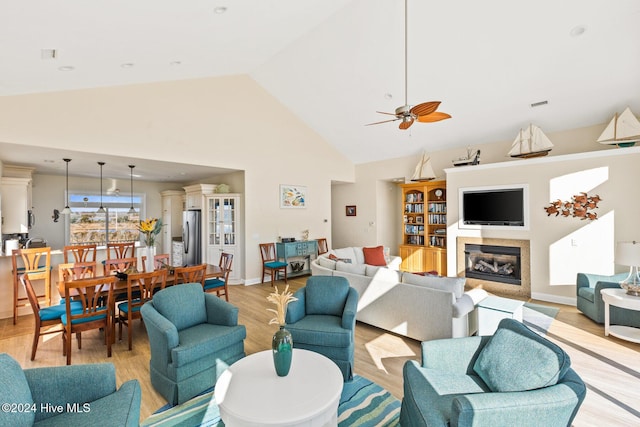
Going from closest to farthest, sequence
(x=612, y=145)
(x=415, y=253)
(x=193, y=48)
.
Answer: (x=193, y=48)
(x=612, y=145)
(x=415, y=253)

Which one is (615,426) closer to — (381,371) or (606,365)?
(606,365)

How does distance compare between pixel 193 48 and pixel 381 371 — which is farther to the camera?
pixel 193 48

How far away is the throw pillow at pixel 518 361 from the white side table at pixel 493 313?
4.28 feet

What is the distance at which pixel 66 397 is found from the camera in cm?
174

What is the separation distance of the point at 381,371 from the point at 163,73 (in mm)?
5185

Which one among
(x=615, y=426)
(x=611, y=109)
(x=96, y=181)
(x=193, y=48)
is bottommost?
(x=615, y=426)

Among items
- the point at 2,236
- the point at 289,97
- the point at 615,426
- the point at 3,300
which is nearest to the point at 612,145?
the point at 615,426

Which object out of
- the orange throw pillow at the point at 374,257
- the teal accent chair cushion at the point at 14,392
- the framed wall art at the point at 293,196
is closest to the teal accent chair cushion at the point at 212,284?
the framed wall art at the point at 293,196

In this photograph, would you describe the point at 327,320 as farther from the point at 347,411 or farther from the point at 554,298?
the point at 554,298

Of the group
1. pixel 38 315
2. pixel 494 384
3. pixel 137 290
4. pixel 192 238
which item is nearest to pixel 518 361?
pixel 494 384

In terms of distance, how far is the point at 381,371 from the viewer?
294cm

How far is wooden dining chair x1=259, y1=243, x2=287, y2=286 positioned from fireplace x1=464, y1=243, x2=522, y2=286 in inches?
158

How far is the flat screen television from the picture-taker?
5.68m

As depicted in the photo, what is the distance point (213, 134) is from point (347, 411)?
5409mm
